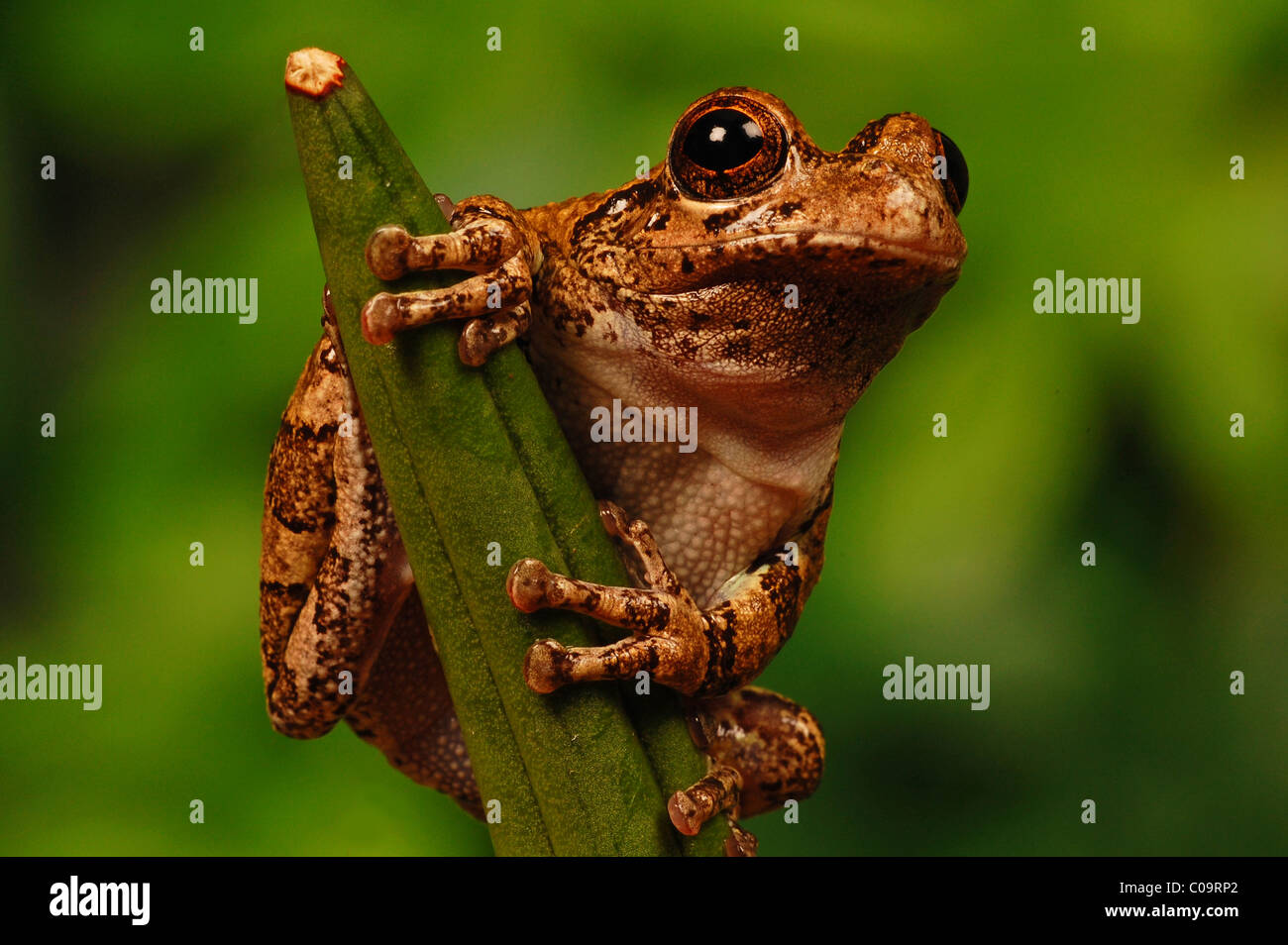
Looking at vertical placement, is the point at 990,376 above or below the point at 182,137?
below

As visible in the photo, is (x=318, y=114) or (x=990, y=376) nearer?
(x=318, y=114)

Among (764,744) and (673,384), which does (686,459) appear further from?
(764,744)

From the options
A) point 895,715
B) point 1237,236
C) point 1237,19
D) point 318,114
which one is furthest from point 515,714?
point 1237,19

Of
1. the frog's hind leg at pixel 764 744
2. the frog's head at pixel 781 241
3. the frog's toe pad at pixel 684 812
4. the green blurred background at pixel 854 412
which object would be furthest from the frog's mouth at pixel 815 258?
the green blurred background at pixel 854 412

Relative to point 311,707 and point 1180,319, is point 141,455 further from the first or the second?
point 1180,319

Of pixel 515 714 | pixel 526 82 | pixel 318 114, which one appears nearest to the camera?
pixel 318 114

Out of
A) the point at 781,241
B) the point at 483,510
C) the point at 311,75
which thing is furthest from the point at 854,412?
the point at 311,75

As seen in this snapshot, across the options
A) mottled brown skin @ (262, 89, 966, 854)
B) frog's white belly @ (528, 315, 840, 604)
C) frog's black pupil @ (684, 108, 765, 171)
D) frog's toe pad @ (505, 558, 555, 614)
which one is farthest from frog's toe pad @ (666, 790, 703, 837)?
frog's black pupil @ (684, 108, 765, 171)
